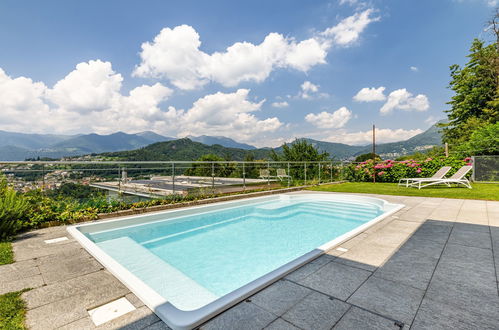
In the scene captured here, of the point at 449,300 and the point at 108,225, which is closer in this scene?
the point at 449,300

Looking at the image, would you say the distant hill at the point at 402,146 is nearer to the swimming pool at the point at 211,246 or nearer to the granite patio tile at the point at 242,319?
the swimming pool at the point at 211,246

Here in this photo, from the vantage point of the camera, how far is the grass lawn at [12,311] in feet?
4.66

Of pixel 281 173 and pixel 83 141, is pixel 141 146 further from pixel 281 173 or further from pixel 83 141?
pixel 281 173

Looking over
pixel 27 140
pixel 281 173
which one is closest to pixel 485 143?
pixel 281 173

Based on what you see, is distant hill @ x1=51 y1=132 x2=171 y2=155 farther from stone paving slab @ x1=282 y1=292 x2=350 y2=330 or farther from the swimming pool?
stone paving slab @ x1=282 y1=292 x2=350 y2=330

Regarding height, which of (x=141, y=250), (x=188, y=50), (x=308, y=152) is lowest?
(x=141, y=250)

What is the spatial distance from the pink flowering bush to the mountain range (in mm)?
3621

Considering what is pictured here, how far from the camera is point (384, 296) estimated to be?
1709 mm

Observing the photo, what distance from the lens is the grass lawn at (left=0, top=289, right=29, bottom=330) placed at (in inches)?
55.9

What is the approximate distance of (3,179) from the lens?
3869mm

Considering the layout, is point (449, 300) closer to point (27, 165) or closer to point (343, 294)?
point (343, 294)

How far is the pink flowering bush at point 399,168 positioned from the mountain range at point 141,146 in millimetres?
3621

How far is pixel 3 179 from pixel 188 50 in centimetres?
747

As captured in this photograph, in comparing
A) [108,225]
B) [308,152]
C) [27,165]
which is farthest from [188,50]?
[308,152]
